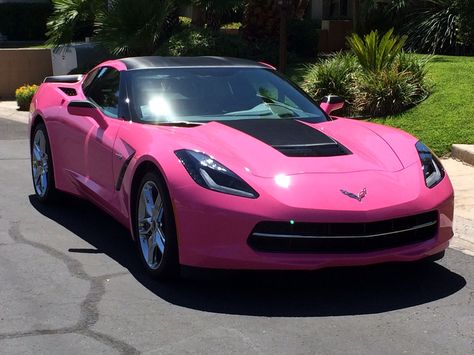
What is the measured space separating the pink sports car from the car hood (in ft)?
0.03

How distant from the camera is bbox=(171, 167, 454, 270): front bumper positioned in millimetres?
4488

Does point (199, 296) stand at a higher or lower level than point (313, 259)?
lower

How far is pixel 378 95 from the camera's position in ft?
37.4

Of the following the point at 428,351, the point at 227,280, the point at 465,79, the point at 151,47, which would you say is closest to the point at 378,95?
the point at 465,79

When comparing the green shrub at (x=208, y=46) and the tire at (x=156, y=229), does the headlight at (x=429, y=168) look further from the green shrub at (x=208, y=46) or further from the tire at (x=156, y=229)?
the green shrub at (x=208, y=46)

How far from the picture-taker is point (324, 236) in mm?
4523

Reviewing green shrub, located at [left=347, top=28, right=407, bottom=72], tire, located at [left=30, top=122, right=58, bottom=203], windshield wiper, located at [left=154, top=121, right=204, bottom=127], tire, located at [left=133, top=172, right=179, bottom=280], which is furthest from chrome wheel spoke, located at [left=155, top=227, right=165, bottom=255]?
green shrub, located at [left=347, top=28, right=407, bottom=72]

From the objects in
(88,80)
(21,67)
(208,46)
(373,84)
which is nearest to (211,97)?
(88,80)

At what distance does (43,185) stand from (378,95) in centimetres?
589

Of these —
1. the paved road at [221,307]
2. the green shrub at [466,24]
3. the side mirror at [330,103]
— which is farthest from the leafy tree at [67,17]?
the paved road at [221,307]

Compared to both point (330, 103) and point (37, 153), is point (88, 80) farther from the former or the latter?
point (330, 103)

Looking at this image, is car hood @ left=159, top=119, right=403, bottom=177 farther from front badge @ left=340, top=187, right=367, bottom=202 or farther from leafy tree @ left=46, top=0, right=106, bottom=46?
leafy tree @ left=46, top=0, right=106, bottom=46

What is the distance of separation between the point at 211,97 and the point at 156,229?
4.56 ft

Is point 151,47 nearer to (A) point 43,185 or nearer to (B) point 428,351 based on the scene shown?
(A) point 43,185
